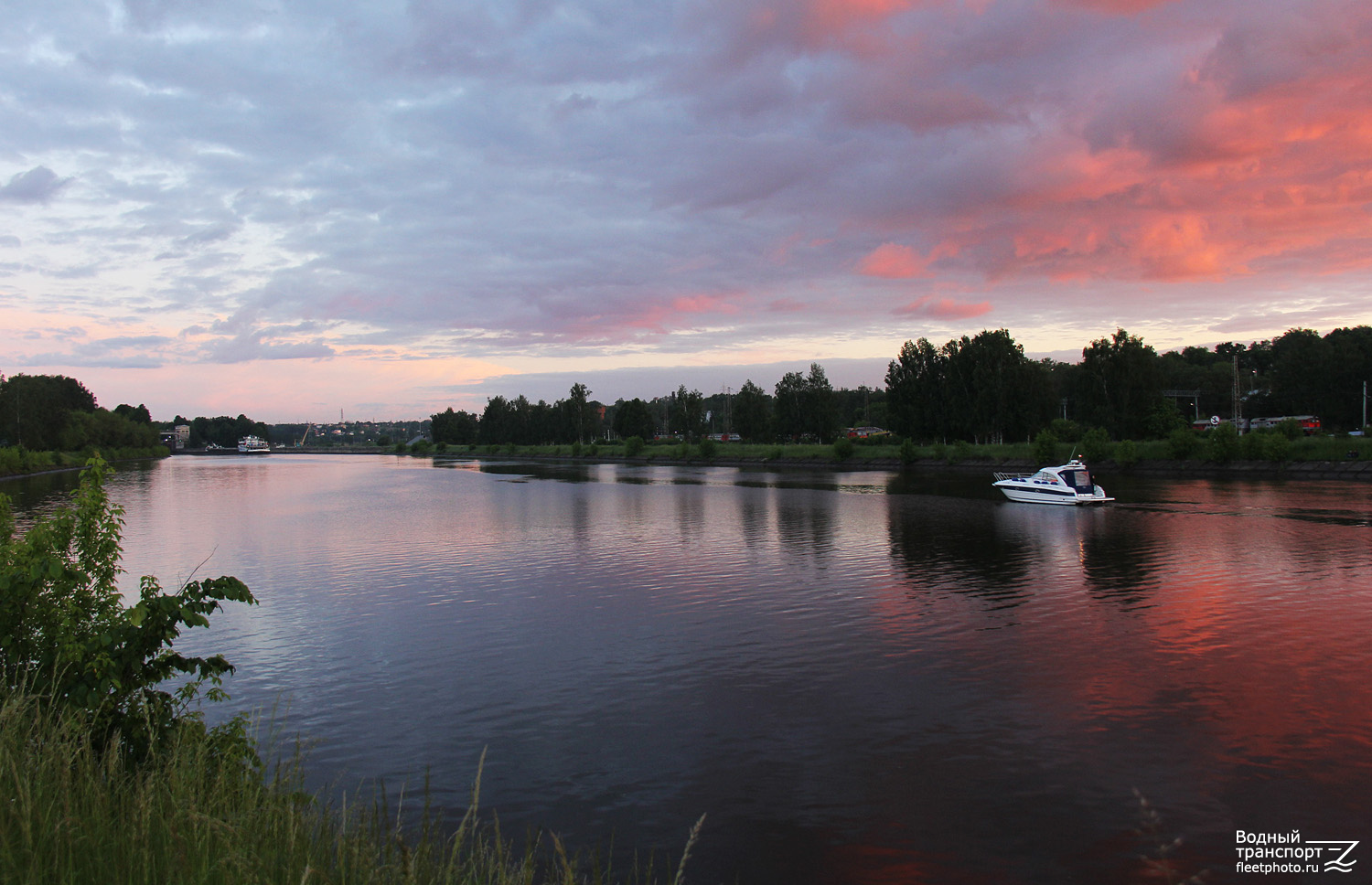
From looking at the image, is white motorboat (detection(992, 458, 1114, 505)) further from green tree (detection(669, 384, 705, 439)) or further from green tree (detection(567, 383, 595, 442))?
green tree (detection(567, 383, 595, 442))

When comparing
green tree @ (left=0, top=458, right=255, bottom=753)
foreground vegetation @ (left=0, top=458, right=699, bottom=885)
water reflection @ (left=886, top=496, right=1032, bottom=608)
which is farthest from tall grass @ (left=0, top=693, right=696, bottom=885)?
water reflection @ (left=886, top=496, right=1032, bottom=608)

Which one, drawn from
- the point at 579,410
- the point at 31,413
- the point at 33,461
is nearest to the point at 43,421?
the point at 31,413

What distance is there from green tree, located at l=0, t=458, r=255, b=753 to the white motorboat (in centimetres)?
5301

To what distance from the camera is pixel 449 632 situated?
64.7ft

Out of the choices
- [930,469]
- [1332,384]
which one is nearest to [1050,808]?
[930,469]

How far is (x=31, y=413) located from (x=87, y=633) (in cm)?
14905

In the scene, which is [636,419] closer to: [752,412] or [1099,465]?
[752,412]

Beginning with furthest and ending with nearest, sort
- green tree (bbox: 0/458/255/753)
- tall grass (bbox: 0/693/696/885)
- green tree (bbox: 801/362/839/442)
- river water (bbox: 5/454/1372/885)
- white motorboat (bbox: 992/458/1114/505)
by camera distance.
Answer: green tree (bbox: 801/362/839/442) → white motorboat (bbox: 992/458/1114/505) → river water (bbox: 5/454/1372/885) → green tree (bbox: 0/458/255/753) → tall grass (bbox: 0/693/696/885)

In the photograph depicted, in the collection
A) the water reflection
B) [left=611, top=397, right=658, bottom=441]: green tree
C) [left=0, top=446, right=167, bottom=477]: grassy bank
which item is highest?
[left=611, top=397, right=658, bottom=441]: green tree

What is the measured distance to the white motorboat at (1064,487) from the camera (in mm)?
52562

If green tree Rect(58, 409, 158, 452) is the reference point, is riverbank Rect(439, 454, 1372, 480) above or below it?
below

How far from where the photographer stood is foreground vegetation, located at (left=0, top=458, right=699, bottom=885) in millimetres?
5699

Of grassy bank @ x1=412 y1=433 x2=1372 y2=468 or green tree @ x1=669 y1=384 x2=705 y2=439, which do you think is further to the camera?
green tree @ x1=669 y1=384 x2=705 y2=439

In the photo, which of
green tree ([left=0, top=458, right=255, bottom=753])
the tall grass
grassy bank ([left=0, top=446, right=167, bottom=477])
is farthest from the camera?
grassy bank ([left=0, top=446, right=167, bottom=477])
